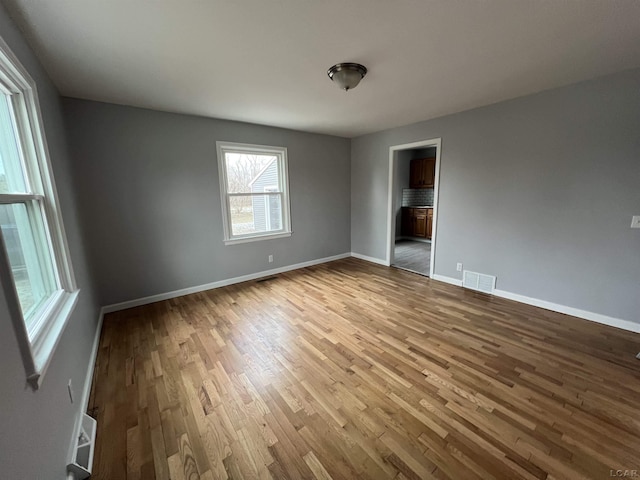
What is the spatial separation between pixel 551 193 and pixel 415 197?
4.48 m

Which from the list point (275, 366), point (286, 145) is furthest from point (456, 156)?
point (275, 366)

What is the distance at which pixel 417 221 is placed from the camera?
6.98 meters

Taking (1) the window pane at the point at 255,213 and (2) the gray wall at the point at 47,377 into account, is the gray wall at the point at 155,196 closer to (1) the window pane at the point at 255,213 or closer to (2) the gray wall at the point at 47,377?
(1) the window pane at the point at 255,213

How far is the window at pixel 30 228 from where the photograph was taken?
123 centimetres

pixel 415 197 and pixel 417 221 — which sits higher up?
pixel 415 197

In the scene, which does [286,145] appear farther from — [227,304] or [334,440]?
[334,440]

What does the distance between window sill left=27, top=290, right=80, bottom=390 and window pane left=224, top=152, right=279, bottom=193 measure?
97.9 inches

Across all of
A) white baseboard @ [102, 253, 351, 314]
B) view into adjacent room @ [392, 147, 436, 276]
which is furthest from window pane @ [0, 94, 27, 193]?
view into adjacent room @ [392, 147, 436, 276]

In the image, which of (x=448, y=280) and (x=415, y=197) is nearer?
(x=448, y=280)

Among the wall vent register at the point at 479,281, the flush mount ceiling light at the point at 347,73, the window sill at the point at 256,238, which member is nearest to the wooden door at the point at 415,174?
the wall vent register at the point at 479,281


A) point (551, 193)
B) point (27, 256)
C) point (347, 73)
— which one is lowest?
point (27, 256)

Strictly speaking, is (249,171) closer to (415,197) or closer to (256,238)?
(256,238)

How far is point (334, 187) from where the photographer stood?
5.12 m

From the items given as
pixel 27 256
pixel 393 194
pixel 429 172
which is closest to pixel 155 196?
pixel 27 256
